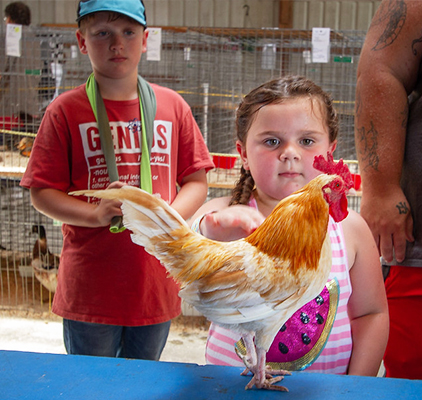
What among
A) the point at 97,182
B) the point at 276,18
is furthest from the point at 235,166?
the point at 276,18

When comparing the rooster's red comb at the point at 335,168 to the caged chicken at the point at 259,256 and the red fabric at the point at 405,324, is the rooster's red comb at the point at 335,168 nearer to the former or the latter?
the caged chicken at the point at 259,256

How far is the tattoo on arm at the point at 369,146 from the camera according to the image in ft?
3.81

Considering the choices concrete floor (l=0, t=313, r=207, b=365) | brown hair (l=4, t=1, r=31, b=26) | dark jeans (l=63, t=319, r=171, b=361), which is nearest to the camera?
dark jeans (l=63, t=319, r=171, b=361)

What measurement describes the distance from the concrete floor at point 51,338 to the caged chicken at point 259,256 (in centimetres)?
197

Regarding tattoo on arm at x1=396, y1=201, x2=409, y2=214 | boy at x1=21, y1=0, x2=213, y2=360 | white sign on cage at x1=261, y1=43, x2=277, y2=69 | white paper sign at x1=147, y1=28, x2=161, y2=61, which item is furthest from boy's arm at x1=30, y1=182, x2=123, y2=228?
white sign on cage at x1=261, y1=43, x2=277, y2=69

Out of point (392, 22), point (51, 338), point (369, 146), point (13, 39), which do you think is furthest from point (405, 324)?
point (13, 39)

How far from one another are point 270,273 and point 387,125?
25.5 inches

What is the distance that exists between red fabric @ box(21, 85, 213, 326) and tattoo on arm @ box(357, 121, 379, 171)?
63 centimetres

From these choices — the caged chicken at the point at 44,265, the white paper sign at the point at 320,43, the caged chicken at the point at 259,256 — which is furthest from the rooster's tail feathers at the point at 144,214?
the caged chicken at the point at 44,265

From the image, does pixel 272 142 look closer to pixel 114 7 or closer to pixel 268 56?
pixel 114 7

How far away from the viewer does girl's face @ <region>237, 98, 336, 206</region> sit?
900 mm

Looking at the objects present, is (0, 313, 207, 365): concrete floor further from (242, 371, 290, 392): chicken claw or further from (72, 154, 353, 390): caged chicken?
(72, 154, 353, 390): caged chicken

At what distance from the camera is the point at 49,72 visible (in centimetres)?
323

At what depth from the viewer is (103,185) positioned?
1.34m
